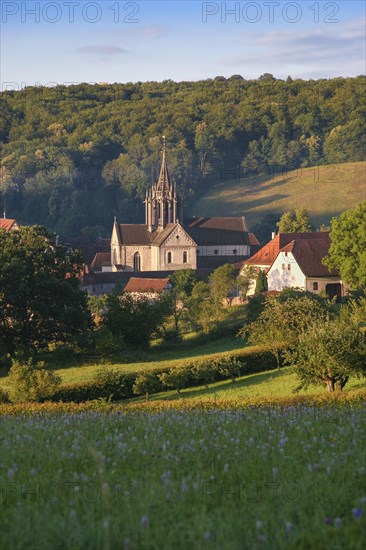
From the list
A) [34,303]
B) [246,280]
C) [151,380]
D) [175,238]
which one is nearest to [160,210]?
[175,238]

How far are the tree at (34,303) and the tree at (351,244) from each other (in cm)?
2308

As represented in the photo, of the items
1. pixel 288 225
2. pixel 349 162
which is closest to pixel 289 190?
pixel 349 162

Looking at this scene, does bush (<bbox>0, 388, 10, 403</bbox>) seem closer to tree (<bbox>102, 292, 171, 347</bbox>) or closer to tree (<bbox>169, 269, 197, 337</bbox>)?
tree (<bbox>102, 292, 171, 347</bbox>)

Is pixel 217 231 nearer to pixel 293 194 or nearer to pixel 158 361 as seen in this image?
pixel 293 194

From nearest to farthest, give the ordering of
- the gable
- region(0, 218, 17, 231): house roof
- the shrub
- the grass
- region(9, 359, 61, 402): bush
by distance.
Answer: region(9, 359, 61, 402): bush → the shrub → the grass → the gable → region(0, 218, 17, 231): house roof

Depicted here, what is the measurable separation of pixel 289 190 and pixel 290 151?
97.7ft

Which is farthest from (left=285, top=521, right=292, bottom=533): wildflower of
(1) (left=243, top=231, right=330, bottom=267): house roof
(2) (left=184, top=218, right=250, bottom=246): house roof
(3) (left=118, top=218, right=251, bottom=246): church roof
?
(2) (left=184, top=218, right=250, bottom=246): house roof

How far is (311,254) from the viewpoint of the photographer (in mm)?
79875

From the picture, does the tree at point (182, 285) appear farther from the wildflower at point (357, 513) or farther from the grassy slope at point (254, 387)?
the wildflower at point (357, 513)

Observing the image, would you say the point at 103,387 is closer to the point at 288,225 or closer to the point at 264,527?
the point at 264,527

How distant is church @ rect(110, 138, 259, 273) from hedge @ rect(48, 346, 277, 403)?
76538mm

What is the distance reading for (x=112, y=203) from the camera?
176m

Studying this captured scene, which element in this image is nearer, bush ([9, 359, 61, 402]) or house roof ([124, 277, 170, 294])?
bush ([9, 359, 61, 402])

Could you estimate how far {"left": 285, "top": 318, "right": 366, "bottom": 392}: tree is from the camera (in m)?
32.1
